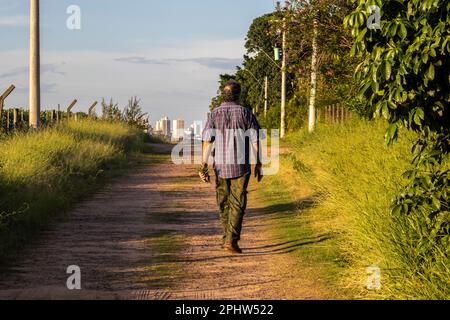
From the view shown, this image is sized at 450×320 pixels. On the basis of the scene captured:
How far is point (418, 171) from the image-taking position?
744 cm

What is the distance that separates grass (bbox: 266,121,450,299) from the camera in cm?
766

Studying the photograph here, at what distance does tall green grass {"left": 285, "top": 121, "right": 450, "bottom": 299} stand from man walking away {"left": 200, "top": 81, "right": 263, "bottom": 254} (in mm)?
1298

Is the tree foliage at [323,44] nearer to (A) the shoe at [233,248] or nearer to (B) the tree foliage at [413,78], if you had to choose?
(A) the shoe at [233,248]

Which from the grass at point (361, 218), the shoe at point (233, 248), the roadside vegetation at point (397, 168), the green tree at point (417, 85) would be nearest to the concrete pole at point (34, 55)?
the grass at point (361, 218)

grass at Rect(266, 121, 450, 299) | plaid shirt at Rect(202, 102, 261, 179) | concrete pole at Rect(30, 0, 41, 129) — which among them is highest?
concrete pole at Rect(30, 0, 41, 129)

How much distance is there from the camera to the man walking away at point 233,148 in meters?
10.7

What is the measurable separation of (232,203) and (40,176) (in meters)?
5.42

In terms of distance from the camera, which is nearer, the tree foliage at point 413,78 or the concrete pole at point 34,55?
the tree foliage at point 413,78

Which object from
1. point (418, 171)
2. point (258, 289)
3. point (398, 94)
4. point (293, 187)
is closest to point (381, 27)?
point (398, 94)

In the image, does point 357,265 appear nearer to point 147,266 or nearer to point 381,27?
point 147,266

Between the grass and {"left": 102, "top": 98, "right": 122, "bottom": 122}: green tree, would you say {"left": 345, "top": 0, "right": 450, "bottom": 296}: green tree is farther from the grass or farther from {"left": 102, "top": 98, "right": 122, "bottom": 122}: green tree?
{"left": 102, "top": 98, "right": 122, "bottom": 122}: green tree

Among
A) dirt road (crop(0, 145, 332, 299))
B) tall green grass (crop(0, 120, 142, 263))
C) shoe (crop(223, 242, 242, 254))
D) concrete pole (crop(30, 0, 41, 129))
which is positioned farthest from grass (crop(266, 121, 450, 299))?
concrete pole (crop(30, 0, 41, 129))

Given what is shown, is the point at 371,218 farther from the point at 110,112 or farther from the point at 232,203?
the point at 110,112

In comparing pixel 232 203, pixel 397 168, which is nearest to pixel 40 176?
pixel 232 203
